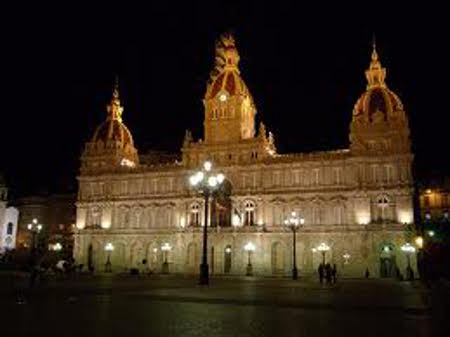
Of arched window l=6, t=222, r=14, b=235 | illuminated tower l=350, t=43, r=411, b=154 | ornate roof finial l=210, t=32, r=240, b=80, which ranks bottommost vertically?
arched window l=6, t=222, r=14, b=235

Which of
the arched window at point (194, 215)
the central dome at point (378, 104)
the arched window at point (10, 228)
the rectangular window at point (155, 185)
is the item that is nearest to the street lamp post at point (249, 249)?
the arched window at point (194, 215)

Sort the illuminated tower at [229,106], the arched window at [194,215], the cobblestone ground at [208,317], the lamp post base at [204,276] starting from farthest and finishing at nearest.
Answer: the illuminated tower at [229,106]
the arched window at [194,215]
the lamp post base at [204,276]
the cobblestone ground at [208,317]

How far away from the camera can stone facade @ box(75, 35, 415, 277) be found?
55594 mm

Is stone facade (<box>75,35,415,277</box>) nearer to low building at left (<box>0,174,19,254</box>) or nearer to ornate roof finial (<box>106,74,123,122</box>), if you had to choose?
ornate roof finial (<box>106,74,123,122</box>)

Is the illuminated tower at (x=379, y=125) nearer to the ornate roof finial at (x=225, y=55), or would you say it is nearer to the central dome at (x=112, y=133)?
the ornate roof finial at (x=225, y=55)

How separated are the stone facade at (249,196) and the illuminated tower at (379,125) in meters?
0.11

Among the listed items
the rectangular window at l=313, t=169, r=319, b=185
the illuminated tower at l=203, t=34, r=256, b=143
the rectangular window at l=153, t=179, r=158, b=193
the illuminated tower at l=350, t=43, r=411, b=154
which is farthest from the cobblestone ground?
the rectangular window at l=153, t=179, r=158, b=193

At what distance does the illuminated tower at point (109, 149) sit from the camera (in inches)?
2832

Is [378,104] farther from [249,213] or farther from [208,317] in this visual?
[208,317]

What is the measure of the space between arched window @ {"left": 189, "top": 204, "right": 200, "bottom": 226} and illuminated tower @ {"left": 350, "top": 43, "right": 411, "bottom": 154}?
66.2 ft

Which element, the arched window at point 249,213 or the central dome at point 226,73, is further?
the central dome at point 226,73

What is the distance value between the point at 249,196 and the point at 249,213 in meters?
2.04

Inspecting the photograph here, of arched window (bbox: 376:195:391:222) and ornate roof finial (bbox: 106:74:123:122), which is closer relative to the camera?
arched window (bbox: 376:195:391:222)

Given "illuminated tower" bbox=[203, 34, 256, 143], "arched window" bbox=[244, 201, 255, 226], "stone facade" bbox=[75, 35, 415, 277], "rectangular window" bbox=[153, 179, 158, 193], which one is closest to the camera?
"stone facade" bbox=[75, 35, 415, 277]
